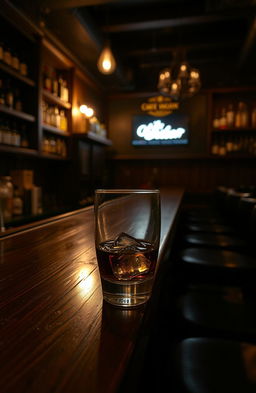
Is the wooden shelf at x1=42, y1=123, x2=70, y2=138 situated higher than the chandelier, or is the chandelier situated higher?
the chandelier

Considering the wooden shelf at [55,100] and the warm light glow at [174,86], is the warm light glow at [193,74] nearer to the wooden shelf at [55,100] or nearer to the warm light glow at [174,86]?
the warm light glow at [174,86]

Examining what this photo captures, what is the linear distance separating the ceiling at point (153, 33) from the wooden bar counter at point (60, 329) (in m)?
2.82

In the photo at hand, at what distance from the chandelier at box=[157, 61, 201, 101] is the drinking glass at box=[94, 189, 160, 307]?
11.6 feet

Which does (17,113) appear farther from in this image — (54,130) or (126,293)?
(126,293)

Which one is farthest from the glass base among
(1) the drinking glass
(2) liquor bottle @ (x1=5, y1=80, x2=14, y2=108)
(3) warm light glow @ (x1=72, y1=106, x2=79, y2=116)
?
(3) warm light glow @ (x1=72, y1=106, x2=79, y2=116)

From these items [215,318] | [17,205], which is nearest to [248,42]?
[17,205]

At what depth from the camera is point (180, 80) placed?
3678mm

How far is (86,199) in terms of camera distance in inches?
167

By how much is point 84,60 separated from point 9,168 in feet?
6.21

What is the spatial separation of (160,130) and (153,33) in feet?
4.98

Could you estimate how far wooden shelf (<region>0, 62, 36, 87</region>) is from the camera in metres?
2.51

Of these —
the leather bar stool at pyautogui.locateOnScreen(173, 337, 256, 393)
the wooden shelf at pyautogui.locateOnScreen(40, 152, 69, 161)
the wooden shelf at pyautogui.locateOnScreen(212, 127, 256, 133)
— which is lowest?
the leather bar stool at pyautogui.locateOnScreen(173, 337, 256, 393)

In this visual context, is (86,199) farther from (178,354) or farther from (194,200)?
(178,354)

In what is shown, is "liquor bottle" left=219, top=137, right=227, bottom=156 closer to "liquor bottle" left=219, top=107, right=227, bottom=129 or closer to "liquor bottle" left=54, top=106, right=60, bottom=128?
"liquor bottle" left=219, top=107, right=227, bottom=129
